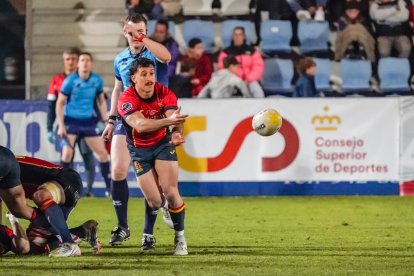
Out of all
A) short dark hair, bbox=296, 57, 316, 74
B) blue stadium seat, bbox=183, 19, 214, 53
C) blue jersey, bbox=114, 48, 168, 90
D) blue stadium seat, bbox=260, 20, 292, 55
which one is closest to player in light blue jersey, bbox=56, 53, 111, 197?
short dark hair, bbox=296, 57, 316, 74

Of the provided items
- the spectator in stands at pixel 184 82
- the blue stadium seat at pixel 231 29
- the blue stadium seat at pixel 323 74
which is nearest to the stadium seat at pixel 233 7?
the blue stadium seat at pixel 231 29

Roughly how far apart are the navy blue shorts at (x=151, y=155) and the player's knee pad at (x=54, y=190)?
77 cm

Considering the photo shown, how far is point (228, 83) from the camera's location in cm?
1838

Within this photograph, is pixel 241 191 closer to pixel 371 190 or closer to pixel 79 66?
pixel 371 190

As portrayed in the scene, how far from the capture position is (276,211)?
573 inches

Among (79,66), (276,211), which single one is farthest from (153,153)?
(79,66)

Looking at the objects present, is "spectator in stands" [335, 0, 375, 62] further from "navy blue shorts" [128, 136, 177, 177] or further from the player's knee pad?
the player's knee pad

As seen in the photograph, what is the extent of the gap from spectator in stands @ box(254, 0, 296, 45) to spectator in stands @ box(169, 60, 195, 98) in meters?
1.86

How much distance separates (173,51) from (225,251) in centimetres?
983

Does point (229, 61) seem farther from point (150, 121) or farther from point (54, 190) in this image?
point (54, 190)

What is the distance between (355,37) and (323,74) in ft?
2.93

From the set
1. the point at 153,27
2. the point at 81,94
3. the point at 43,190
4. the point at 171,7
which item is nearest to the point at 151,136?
the point at 43,190

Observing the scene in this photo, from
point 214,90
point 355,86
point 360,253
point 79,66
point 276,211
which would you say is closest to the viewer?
point 360,253

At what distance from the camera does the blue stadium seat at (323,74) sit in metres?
19.7
